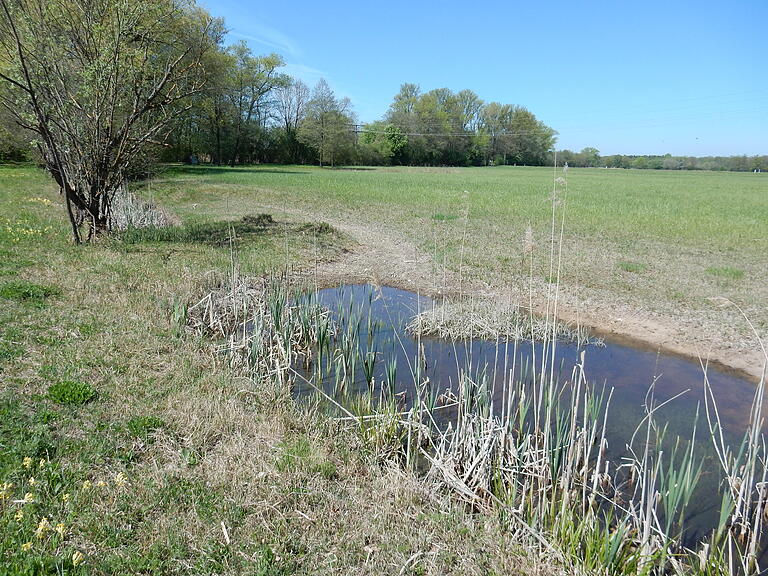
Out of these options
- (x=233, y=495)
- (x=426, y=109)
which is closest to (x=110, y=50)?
(x=233, y=495)

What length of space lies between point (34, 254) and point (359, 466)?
28.9 ft

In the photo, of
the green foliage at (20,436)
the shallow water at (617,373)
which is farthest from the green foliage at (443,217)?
the green foliage at (20,436)

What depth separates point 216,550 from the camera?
3.15 metres

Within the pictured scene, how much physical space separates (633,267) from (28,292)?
1104 centimetres

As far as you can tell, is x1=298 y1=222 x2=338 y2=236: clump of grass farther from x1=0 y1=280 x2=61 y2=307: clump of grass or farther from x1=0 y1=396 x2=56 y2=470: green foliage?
x1=0 y1=396 x2=56 y2=470: green foliage

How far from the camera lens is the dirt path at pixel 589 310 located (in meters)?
7.10

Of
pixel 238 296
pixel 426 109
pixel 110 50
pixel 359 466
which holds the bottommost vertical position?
pixel 359 466

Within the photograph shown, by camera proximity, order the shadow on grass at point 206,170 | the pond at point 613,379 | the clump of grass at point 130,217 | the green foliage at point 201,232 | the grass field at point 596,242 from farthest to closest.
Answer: the shadow on grass at point 206,170
the clump of grass at point 130,217
the green foliage at point 201,232
the grass field at point 596,242
the pond at point 613,379

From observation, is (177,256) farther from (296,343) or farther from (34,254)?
(296,343)

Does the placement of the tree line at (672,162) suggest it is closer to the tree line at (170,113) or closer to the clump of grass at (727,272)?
the tree line at (170,113)

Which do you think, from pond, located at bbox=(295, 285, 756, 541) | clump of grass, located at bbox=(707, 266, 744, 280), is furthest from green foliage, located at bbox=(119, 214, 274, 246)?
clump of grass, located at bbox=(707, 266, 744, 280)

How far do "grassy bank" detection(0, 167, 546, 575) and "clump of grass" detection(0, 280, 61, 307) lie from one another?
36 cm

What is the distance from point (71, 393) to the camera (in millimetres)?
4723

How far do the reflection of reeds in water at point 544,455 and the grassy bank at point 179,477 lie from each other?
28 cm
